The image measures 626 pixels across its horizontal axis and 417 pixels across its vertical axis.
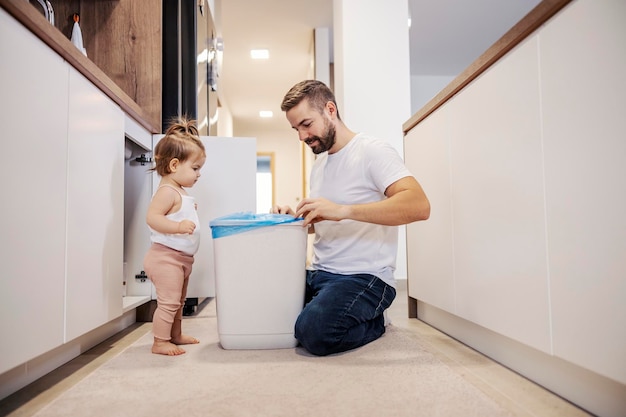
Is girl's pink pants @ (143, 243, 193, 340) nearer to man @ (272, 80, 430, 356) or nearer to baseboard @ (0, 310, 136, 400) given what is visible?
baseboard @ (0, 310, 136, 400)

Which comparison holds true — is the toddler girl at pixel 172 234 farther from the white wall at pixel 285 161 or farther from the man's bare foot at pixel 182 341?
the white wall at pixel 285 161

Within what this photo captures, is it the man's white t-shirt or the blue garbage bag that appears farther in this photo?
the man's white t-shirt

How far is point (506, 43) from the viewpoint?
3.59 feet

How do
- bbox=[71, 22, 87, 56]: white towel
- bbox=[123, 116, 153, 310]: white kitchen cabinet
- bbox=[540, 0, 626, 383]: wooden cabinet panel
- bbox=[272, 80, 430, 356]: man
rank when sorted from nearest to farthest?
bbox=[540, 0, 626, 383]: wooden cabinet panel < bbox=[272, 80, 430, 356]: man < bbox=[71, 22, 87, 56]: white towel < bbox=[123, 116, 153, 310]: white kitchen cabinet

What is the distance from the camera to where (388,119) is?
10.0 ft

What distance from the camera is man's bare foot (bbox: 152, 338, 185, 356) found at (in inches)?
53.3

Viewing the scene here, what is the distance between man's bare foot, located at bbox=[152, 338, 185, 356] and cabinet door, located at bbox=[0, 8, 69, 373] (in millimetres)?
316

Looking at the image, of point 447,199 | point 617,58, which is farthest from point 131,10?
point 617,58

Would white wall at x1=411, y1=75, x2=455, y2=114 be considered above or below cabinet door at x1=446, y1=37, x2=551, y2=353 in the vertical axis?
above

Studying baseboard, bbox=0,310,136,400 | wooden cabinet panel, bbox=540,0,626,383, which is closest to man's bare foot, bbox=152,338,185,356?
baseboard, bbox=0,310,136,400

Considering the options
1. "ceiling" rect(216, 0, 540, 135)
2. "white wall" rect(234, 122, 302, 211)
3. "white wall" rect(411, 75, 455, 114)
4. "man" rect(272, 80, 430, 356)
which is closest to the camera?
"man" rect(272, 80, 430, 356)

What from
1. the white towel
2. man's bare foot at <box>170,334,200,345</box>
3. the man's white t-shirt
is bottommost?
man's bare foot at <box>170,334,200,345</box>

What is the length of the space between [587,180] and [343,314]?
74 centimetres

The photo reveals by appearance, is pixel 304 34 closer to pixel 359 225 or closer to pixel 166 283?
pixel 359 225
